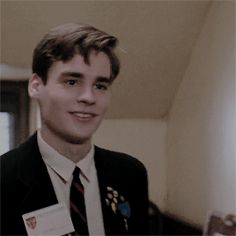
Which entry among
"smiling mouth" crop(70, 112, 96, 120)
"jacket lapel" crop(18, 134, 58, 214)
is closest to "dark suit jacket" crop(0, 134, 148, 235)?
"jacket lapel" crop(18, 134, 58, 214)

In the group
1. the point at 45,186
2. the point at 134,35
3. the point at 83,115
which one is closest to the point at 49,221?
the point at 45,186

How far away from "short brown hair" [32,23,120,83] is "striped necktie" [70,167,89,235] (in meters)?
0.26

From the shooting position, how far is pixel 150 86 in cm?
115

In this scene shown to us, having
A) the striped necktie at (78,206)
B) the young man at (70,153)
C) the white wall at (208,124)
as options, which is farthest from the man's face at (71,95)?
the white wall at (208,124)

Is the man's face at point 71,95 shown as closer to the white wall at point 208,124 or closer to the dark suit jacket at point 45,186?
the dark suit jacket at point 45,186

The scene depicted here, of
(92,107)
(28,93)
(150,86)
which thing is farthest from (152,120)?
(28,93)

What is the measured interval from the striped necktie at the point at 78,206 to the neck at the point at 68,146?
1.4 inches

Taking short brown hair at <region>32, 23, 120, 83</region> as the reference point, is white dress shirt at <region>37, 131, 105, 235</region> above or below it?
below

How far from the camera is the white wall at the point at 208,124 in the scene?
1.19 meters

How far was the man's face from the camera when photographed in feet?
3.11

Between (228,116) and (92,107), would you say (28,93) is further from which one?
(228,116)

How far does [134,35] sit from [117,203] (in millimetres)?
432

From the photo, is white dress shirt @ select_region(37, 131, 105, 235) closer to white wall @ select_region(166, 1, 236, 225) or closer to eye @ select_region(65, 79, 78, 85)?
eye @ select_region(65, 79, 78, 85)

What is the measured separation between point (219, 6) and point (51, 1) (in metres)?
0.47
